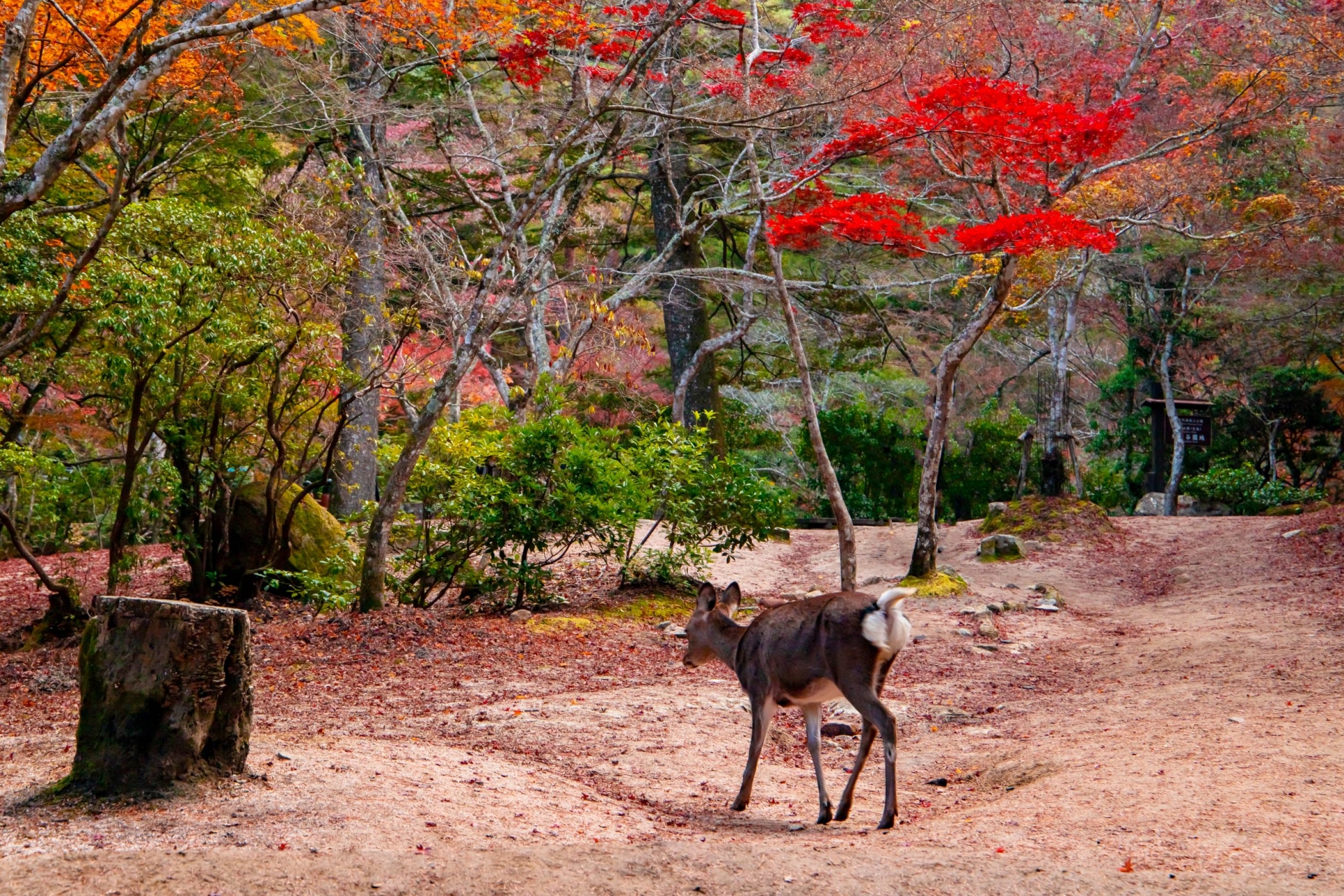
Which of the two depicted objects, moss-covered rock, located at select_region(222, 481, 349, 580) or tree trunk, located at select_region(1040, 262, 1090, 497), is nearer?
moss-covered rock, located at select_region(222, 481, 349, 580)

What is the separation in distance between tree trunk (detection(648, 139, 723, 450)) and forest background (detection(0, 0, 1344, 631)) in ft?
0.35

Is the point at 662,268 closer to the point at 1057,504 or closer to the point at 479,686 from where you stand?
the point at 1057,504

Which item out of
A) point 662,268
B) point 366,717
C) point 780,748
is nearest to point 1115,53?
point 662,268

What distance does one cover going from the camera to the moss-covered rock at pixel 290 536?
12312 mm


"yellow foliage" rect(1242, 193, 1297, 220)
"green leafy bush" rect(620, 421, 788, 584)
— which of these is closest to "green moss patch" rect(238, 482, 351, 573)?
"green leafy bush" rect(620, 421, 788, 584)

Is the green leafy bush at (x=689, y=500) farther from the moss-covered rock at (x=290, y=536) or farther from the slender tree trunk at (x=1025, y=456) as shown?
the slender tree trunk at (x=1025, y=456)

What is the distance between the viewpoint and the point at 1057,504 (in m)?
19.5

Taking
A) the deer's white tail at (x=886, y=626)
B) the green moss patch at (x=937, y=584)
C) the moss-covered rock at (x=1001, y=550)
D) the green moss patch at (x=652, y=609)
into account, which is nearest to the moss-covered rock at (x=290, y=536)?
the green moss patch at (x=652, y=609)

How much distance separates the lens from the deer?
5.21 meters

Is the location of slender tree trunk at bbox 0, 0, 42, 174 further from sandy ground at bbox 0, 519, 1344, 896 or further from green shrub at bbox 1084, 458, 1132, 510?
green shrub at bbox 1084, 458, 1132, 510

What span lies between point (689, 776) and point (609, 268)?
1358 centimetres

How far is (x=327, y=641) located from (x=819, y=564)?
9159 millimetres

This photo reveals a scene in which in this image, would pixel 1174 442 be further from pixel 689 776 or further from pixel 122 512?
pixel 122 512

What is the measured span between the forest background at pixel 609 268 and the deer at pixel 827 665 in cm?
509
